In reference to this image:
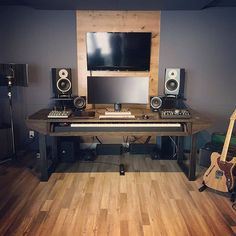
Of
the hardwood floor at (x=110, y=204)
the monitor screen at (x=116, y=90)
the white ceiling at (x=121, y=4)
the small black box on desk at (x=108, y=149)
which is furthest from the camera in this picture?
the small black box on desk at (x=108, y=149)

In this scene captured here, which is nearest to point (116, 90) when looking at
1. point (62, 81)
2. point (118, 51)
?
point (118, 51)

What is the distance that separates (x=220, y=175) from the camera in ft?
8.14

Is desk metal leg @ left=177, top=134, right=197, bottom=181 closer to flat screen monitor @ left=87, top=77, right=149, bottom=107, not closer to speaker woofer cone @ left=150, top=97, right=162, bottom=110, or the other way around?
speaker woofer cone @ left=150, top=97, right=162, bottom=110

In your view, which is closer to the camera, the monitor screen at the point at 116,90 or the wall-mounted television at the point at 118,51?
the monitor screen at the point at 116,90

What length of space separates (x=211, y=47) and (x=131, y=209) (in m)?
2.38

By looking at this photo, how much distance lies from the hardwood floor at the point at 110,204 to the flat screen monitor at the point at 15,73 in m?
1.08

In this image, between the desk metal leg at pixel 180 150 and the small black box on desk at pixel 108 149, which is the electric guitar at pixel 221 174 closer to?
the desk metal leg at pixel 180 150

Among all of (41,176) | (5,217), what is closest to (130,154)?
(41,176)

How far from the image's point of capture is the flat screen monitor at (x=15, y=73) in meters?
3.08

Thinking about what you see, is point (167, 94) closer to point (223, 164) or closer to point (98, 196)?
point (223, 164)

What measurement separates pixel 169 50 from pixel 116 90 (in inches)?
37.9

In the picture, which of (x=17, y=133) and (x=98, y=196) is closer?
(x=98, y=196)

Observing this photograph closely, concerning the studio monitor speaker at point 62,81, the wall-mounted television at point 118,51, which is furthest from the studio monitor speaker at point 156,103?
the studio monitor speaker at point 62,81

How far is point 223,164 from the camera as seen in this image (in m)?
2.45
